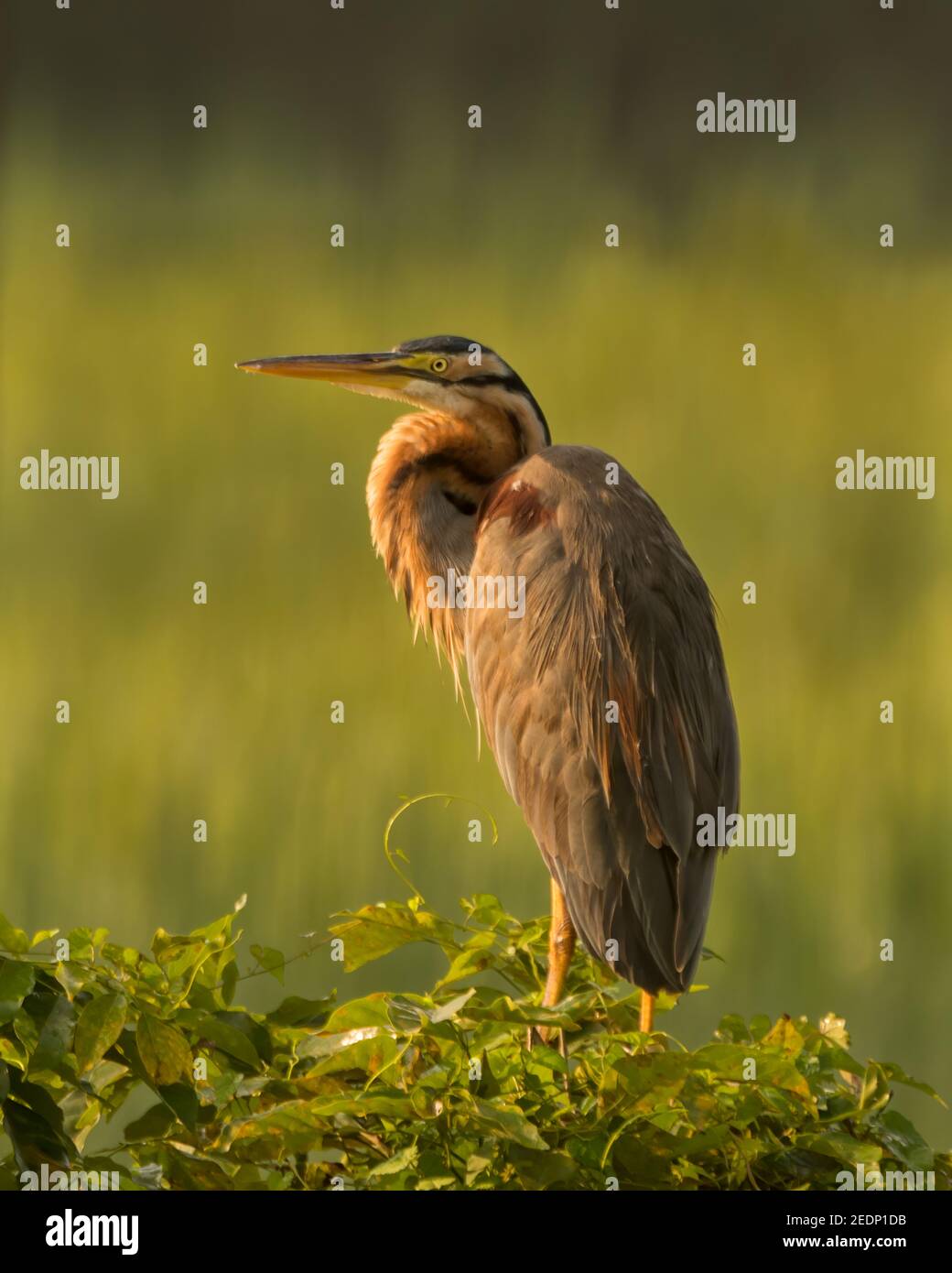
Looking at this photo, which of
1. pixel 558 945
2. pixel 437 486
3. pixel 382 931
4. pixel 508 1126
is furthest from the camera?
pixel 437 486

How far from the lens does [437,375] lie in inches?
75.0

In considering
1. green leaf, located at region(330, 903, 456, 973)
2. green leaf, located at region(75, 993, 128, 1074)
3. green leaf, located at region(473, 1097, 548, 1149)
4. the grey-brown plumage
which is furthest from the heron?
green leaf, located at region(75, 993, 128, 1074)

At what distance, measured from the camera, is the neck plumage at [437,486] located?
6.49ft

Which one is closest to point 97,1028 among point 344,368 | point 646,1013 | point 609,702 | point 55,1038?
point 55,1038

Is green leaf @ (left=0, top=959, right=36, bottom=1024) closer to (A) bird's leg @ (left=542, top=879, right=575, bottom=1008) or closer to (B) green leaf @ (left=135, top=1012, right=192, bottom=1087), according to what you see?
(B) green leaf @ (left=135, top=1012, right=192, bottom=1087)

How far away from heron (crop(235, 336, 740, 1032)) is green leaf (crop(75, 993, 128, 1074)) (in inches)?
21.0

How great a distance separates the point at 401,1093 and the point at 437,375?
1035 mm

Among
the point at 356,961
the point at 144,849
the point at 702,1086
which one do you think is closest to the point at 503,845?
the point at 144,849

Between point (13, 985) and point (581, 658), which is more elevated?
point (581, 658)

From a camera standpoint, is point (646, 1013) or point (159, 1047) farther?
point (646, 1013)

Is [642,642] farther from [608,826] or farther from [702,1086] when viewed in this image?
[702,1086]

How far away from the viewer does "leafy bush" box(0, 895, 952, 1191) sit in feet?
3.87

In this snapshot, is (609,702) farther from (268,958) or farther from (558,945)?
(268,958)

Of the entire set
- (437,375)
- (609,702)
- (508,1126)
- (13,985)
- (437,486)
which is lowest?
(508,1126)
